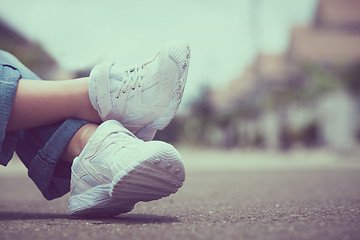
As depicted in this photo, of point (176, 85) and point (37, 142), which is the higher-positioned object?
point (176, 85)

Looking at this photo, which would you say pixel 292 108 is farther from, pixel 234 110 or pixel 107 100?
pixel 107 100

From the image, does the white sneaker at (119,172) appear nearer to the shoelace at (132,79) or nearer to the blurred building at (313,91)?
the shoelace at (132,79)

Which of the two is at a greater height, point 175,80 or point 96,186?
point 175,80

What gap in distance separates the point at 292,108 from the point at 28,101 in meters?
20.5

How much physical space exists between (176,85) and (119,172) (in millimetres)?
362

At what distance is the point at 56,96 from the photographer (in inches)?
55.9

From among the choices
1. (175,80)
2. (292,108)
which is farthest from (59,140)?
(292,108)

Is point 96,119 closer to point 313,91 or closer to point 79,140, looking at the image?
point 79,140

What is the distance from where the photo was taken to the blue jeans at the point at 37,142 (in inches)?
53.2

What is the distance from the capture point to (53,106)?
4.66 ft

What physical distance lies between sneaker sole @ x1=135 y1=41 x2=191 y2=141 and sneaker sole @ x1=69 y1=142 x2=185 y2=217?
0.22 meters

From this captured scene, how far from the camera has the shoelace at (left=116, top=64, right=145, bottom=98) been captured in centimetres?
143

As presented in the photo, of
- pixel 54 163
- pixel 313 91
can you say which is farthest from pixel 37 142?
pixel 313 91

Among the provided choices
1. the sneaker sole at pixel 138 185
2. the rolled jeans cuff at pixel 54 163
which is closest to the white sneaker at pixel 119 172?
the sneaker sole at pixel 138 185
